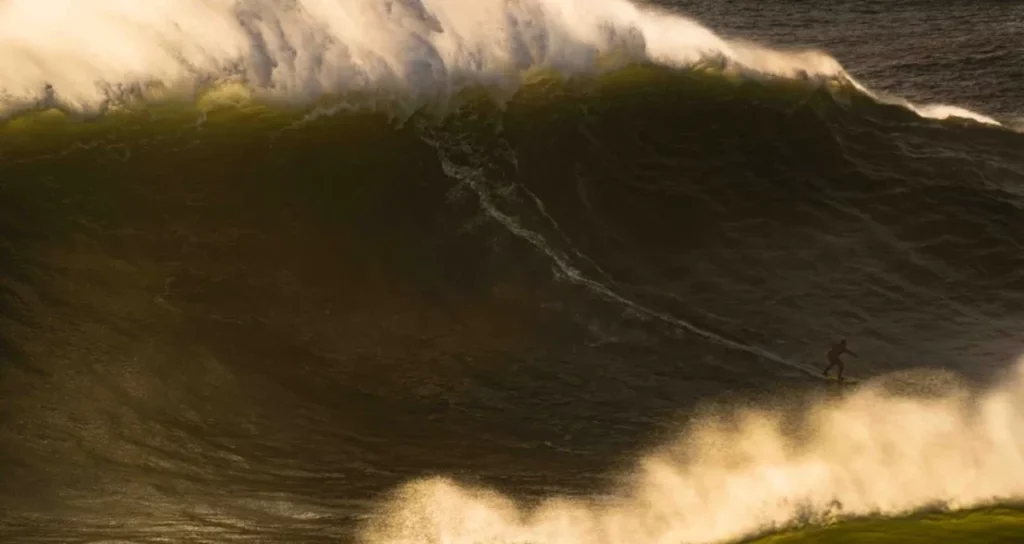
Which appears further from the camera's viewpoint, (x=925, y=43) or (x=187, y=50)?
(x=925, y=43)

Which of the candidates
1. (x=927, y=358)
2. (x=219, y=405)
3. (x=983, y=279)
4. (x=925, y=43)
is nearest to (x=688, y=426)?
(x=927, y=358)

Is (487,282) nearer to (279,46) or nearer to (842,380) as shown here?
(842,380)

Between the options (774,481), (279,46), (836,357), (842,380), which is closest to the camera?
(774,481)

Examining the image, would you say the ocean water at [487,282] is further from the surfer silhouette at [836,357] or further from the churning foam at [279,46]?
the surfer silhouette at [836,357]

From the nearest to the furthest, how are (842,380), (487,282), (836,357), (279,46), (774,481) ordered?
(774,481) < (842,380) < (836,357) < (487,282) < (279,46)

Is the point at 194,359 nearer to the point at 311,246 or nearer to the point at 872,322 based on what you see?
the point at 311,246

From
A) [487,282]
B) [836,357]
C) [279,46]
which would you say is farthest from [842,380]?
[279,46]
